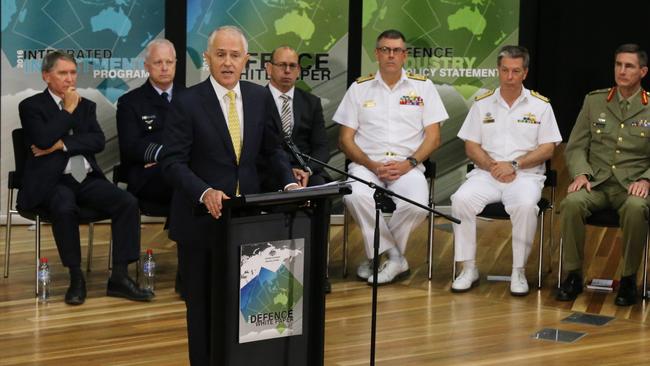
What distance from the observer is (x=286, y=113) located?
22.1ft

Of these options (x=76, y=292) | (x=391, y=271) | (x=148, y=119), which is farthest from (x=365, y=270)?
(x=76, y=292)

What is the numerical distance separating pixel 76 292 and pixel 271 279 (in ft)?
8.72

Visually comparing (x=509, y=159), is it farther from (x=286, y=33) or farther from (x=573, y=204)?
(x=286, y=33)

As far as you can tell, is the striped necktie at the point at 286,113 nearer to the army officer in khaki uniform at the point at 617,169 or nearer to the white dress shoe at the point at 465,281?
the white dress shoe at the point at 465,281

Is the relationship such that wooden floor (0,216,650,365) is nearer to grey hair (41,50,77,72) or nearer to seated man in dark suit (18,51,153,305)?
seated man in dark suit (18,51,153,305)

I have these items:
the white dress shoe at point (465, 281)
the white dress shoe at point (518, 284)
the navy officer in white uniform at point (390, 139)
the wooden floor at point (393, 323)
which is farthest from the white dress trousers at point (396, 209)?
the white dress shoe at point (518, 284)

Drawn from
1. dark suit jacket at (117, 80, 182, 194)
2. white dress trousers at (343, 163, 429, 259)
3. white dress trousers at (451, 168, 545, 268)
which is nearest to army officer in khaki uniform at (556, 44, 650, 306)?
white dress trousers at (451, 168, 545, 268)

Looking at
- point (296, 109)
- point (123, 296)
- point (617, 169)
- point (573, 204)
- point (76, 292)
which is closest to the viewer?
point (76, 292)

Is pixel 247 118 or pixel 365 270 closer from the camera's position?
pixel 247 118

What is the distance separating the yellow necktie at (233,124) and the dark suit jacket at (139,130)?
2.58 m

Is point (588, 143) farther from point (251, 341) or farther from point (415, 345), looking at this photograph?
point (251, 341)

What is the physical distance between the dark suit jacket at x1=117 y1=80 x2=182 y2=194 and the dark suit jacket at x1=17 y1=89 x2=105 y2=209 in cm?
18

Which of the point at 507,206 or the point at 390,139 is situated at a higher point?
the point at 390,139

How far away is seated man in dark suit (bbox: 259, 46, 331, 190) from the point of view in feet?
22.1
